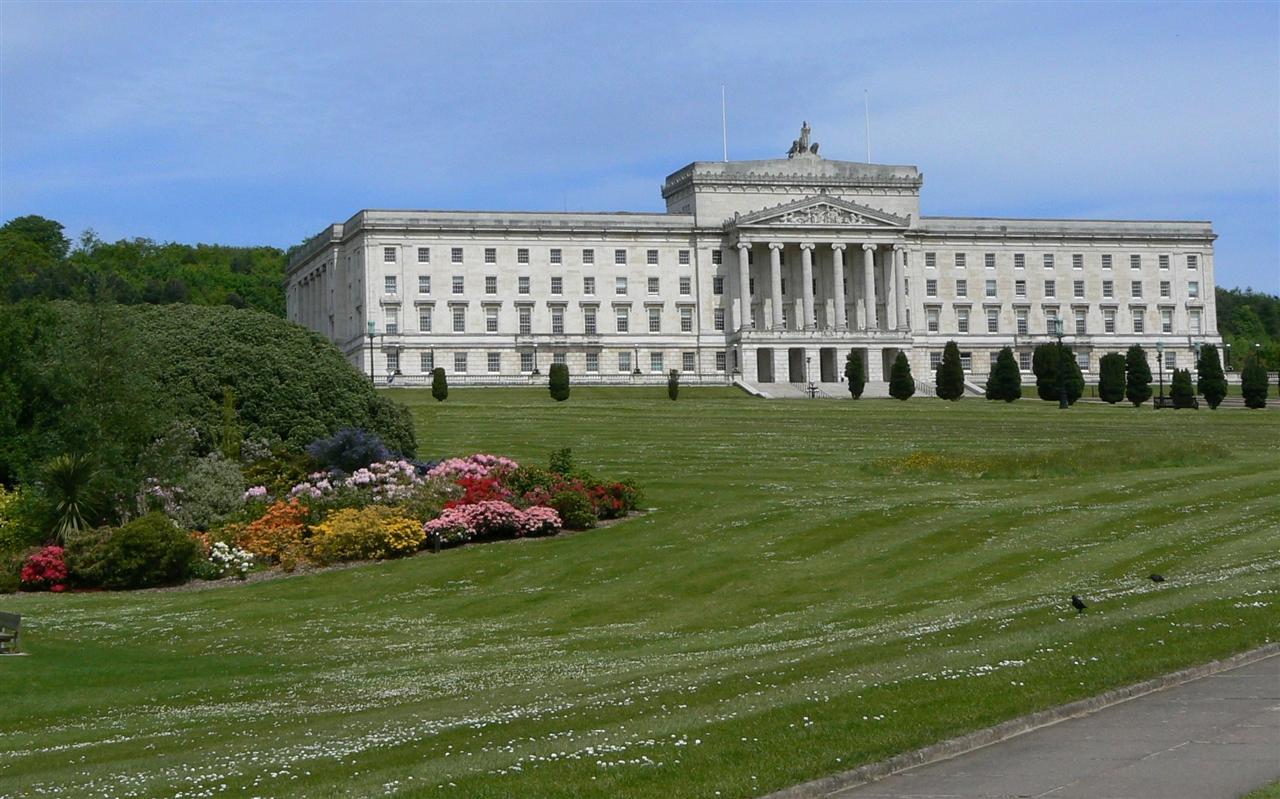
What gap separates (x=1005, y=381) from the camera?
9881cm

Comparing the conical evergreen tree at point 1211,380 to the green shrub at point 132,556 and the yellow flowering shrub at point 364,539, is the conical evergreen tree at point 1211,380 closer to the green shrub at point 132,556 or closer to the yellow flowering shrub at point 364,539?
the yellow flowering shrub at point 364,539

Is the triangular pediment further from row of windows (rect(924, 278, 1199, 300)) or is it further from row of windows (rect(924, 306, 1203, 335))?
row of windows (rect(924, 306, 1203, 335))

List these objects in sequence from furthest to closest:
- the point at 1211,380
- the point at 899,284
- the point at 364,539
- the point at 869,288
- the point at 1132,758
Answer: the point at 899,284 < the point at 869,288 < the point at 1211,380 < the point at 364,539 < the point at 1132,758

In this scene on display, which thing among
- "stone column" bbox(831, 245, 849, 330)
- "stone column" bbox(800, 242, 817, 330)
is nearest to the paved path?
"stone column" bbox(831, 245, 849, 330)

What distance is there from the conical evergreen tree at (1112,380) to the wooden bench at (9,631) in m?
77.6

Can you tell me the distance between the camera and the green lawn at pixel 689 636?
15.4 metres

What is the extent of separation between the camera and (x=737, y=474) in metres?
53.5

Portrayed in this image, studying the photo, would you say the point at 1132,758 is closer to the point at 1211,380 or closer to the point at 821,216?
the point at 1211,380

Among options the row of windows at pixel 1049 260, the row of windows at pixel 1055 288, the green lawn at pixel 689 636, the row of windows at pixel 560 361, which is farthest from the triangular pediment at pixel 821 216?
the green lawn at pixel 689 636

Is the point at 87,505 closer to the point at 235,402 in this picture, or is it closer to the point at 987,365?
the point at 235,402

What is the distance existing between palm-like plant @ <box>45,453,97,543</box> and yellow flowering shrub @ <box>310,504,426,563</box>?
20.9ft

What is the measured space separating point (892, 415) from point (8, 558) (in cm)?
5099

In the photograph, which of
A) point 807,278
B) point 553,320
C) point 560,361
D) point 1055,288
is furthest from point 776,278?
point 1055,288

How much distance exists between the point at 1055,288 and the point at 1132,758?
459ft
